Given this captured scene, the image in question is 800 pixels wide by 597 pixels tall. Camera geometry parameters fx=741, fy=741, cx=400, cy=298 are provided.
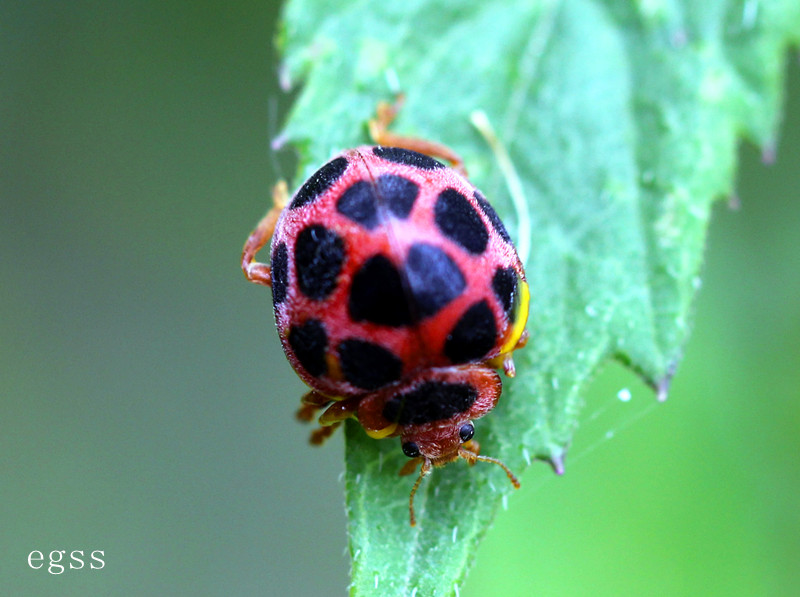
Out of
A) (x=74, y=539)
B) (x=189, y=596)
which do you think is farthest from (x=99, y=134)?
(x=189, y=596)

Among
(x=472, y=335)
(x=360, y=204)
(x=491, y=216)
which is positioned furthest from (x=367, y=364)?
(x=491, y=216)

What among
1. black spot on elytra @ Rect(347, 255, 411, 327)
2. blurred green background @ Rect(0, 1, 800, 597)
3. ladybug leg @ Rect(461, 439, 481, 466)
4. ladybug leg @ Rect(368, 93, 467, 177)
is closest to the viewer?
black spot on elytra @ Rect(347, 255, 411, 327)

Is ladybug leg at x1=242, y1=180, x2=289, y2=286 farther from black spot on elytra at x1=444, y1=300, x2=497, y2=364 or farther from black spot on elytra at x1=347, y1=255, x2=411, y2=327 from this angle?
black spot on elytra at x1=444, y1=300, x2=497, y2=364

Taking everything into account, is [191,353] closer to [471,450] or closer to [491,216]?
[471,450]

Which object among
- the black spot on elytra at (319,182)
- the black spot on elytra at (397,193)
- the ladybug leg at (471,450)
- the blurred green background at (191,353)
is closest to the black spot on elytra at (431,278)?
the black spot on elytra at (397,193)

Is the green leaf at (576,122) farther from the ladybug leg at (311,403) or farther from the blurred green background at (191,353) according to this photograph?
the blurred green background at (191,353)

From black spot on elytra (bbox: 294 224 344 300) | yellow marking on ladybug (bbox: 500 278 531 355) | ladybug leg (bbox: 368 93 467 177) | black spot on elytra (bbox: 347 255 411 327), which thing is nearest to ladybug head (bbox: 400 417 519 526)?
yellow marking on ladybug (bbox: 500 278 531 355)
